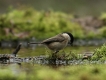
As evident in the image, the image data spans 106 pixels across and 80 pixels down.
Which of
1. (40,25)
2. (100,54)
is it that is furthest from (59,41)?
(40,25)

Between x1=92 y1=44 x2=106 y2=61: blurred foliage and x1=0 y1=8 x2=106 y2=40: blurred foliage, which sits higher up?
x1=0 y1=8 x2=106 y2=40: blurred foliage

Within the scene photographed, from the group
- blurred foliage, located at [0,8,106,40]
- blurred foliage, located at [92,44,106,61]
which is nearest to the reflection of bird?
blurred foliage, located at [92,44,106,61]

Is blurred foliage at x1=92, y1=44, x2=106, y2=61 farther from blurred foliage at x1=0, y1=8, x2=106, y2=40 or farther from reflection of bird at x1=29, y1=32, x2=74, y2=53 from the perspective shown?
blurred foliage at x1=0, y1=8, x2=106, y2=40

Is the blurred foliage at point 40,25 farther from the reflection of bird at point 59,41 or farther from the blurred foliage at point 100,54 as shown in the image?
the blurred foliage at point 100,54

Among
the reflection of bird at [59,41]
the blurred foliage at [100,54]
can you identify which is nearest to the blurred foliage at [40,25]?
the reflection of bird at [59,41]

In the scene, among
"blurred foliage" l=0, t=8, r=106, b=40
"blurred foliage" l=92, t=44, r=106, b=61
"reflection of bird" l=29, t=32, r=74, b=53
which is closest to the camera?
"blurred foliage" l=92, t=44, r=106, b=61

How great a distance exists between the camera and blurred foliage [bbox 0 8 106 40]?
88.5ft

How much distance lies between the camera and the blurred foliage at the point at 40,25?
88.5 ft

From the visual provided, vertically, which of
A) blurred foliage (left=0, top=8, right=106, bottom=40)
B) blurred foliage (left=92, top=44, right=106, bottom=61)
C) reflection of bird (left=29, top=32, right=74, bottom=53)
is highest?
blurred foliage (left=0, top=8, right=106, bottom=40)

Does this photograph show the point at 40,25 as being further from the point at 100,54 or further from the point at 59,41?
the point at 100,54

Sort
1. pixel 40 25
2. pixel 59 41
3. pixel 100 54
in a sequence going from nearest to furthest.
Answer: pixel 100 54 < pixel 59 41 < pixel 40 25

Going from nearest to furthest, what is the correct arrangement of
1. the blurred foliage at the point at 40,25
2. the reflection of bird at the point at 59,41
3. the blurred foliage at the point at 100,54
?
the blurred foliage at the point at 100,54 < the reflection of bird at the point at 59,41 < the blurred foliage at the point at 40,25

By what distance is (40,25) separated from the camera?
27.5 m

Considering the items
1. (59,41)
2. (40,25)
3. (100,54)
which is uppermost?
(40,25)
